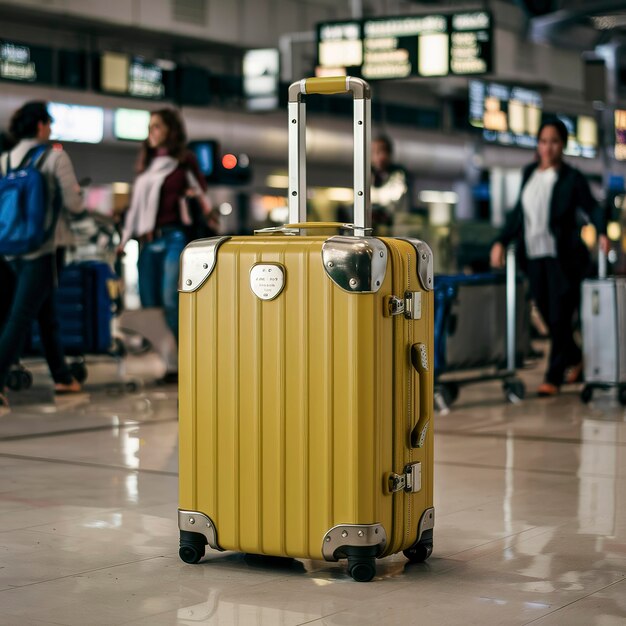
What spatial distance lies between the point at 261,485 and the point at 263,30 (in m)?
20.5

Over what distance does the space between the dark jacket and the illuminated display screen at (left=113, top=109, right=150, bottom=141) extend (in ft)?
40.9

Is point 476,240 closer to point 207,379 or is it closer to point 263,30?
point 263,30

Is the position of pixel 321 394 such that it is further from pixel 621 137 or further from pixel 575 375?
pixel 621 137

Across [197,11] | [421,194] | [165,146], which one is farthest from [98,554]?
[421,194]

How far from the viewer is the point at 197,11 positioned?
71.3 feet

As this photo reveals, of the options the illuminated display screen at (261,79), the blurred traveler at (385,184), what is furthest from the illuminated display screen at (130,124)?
the blurred traveler at (385,184)

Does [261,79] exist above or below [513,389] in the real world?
above

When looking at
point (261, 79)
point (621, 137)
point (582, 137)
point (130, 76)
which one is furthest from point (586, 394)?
point (582, 137)

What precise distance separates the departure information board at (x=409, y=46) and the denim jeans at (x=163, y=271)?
6.69m

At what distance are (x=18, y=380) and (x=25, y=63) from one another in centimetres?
1238

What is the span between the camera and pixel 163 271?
9000mm

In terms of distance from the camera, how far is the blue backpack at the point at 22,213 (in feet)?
24.8

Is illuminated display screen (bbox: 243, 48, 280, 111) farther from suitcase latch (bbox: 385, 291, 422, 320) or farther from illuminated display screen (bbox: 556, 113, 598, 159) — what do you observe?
suitcase latch (bbox: 385, 291, 422, 320)

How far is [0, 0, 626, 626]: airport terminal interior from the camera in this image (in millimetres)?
3406
